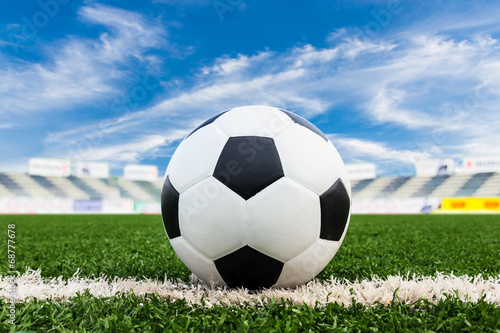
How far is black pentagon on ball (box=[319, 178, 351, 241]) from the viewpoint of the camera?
217 centimetres

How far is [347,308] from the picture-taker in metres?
1.89

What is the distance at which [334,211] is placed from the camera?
2.22m

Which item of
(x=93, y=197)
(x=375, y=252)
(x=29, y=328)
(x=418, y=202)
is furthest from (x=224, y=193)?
(x=93, y=197)

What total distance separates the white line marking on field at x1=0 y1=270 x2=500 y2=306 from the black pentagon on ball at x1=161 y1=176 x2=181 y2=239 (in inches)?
13.9

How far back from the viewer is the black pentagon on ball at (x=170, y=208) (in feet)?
7.45

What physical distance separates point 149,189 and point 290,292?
4831 centimetres

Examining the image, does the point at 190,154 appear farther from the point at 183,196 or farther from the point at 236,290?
the point at 236,290

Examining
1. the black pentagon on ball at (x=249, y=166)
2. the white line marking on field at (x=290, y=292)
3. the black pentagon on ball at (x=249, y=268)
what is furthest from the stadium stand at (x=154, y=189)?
the black pentagon on ball at (x=249, y=166)

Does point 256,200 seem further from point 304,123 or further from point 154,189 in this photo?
point 154,189

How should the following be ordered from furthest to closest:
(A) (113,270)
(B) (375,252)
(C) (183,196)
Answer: (B) (375,252)
(A) (113,270)
(C) (183,196)

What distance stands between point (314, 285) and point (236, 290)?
49cm

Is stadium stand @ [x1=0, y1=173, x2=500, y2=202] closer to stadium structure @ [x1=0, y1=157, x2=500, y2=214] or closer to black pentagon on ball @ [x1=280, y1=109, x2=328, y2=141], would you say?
stadium structure @ [x1=0, y1=157, x2=500, y2=214]

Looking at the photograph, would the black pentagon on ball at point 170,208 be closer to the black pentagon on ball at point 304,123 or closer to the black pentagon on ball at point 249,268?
the black pentagon on ball at point 249,268

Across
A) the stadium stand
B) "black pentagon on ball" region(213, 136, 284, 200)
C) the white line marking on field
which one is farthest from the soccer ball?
the stadium stand
